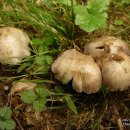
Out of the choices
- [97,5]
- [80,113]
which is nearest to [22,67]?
[80,113]

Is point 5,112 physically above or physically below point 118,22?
below

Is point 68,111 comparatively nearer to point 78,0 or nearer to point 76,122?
point 76,122

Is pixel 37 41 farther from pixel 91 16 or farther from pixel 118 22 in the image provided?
pixel 118 22

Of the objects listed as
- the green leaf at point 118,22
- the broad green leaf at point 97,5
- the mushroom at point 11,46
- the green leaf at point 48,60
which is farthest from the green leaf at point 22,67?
the green leaf at point 118,22

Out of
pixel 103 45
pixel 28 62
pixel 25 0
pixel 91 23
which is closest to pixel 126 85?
pixel 103 45

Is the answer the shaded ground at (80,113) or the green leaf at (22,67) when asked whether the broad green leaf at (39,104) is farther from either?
the green leaf at (22,67)

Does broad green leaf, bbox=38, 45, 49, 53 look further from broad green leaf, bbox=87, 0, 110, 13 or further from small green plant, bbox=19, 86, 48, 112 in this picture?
broad green leaf, bbox=87, 0, 110, 13
